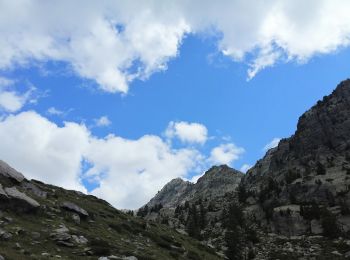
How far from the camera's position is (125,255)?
2886 cm

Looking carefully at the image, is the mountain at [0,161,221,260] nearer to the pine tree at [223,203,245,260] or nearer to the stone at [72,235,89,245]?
the stone at [72,235,89,245]

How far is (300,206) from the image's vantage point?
250 feet

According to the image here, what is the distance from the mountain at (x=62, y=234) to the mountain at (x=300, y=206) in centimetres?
1500

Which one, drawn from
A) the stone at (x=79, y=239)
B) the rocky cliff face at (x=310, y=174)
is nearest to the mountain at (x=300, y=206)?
the rocky cliff face at (x=310, y=174)

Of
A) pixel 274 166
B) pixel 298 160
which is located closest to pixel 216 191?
pixel 274 166

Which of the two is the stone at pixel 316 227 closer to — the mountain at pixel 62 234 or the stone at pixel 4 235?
the mountain at pixel 62 234

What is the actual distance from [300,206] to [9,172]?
176 feet

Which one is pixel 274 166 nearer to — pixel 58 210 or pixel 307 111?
pixel 307 111

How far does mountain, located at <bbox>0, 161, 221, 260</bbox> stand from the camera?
25.9 meters

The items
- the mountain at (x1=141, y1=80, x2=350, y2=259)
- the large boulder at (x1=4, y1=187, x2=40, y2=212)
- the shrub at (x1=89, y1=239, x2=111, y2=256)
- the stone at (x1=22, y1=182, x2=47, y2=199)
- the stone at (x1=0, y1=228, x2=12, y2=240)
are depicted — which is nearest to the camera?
the stone at (x1=0, y1=228, x2=12, y2=240)

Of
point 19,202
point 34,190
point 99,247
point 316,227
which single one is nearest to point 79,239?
point 99,247

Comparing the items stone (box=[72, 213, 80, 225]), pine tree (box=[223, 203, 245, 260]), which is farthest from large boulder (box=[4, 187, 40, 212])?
pine tree (box=[223, 203, 245, 260])

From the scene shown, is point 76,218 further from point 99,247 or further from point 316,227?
point 316,227

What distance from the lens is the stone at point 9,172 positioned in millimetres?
39469
